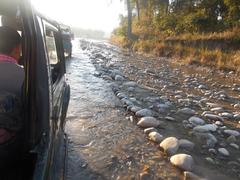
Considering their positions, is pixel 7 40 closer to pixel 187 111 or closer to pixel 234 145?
pixel 234 145

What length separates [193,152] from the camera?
500 centimetres

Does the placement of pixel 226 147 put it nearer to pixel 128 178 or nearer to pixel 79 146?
pixel 128 178

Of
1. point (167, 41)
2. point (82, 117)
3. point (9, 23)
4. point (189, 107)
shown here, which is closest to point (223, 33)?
point (167, 41)

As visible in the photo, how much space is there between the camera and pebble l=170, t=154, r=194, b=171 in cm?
438

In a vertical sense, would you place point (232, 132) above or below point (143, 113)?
below

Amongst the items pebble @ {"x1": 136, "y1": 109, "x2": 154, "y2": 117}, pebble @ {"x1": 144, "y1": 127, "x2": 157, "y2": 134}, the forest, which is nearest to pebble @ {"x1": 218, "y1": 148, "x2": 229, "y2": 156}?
pebble @ {"x1": 144, "y1": 127, "x2": 157, "y2": 134}

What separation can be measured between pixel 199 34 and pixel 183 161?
17561 millimetres

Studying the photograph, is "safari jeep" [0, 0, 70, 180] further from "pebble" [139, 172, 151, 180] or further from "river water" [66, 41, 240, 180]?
"pebble" [139, 172, 151, 180]

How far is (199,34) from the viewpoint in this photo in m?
21.0

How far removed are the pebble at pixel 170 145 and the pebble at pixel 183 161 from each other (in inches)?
11.7

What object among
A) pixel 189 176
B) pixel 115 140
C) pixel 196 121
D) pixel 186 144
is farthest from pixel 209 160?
pixel 196 121

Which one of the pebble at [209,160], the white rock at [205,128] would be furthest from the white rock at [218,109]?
the pebble at [209,160]

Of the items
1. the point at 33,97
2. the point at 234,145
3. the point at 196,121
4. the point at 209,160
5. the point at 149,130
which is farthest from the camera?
the point at 196,121

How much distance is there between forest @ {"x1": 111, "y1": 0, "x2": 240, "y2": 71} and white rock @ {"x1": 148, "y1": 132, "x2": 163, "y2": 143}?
1025 cm
